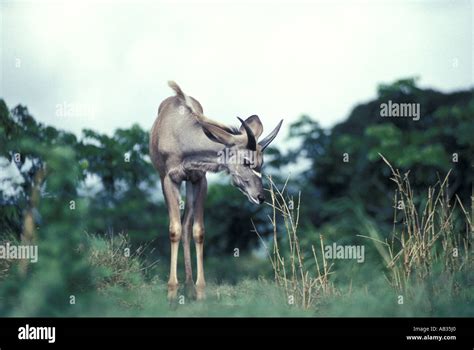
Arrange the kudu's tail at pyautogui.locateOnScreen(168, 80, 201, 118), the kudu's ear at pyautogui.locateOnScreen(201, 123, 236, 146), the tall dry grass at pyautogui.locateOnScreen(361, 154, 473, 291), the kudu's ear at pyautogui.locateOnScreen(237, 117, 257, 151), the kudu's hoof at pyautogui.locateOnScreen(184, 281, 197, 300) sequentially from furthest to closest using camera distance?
the kudu's tail at pyautogui.locateOnScreen(168, 80, 201, 118)
the kudu's hoof at pyautogui.locateOnScreen(184, 281, 197, 300)
the kudu's ear at pyautogui.locateOnScreen(201, 123, 236, 146)
the tall dry grass at pyautogui.locateOnScreen(361, 154, 473, 291)
the kudu's ear at pyautogui.locateOnScreen(237, 117, 257, 151)

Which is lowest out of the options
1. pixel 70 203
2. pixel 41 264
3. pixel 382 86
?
pixel 41 264

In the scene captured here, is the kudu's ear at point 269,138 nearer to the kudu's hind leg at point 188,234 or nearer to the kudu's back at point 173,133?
the kudu's back at point 173,133

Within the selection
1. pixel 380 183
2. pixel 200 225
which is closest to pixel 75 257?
pixel 200 225

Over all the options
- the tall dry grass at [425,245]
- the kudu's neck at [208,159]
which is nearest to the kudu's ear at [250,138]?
the kudu's neck at [208,159]

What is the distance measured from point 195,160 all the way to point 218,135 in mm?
421

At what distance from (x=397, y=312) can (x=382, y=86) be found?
7323mm

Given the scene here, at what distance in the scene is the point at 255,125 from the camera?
11.1 metres

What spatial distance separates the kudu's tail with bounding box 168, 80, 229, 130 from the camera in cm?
1091

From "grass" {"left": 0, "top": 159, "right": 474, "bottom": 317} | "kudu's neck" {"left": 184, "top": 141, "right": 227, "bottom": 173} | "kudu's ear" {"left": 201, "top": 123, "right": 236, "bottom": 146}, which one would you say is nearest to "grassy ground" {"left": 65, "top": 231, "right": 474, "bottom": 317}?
"grass" {"left": 0, "top": 159, "right": 474, "bottom": 317}

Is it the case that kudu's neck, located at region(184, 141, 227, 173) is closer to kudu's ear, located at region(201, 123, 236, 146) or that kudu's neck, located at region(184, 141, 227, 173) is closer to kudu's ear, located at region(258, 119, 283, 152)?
kudu's ear, located at region(201, 123, 236, 146)

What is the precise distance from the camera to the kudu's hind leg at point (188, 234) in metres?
10.9

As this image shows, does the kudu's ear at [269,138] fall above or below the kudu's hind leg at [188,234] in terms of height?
above

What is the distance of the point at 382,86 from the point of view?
55.8 feet
